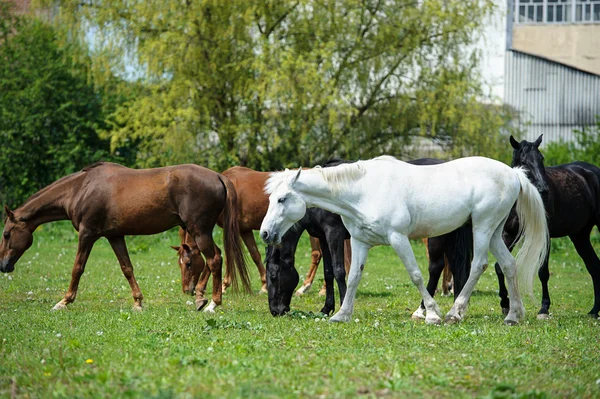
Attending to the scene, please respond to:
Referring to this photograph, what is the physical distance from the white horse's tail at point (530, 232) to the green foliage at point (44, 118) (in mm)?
22106

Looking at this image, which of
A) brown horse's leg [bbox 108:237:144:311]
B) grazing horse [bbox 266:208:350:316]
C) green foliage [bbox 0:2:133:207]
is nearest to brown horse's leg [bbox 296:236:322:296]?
grazing horse [bbox 266:208:350:316]

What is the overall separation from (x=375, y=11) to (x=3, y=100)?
1405 centimetres

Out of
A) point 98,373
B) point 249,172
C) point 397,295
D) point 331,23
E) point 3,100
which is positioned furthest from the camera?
point 3,100

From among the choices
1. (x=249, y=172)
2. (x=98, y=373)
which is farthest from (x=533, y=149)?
(x=98, y=373)

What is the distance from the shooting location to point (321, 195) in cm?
946

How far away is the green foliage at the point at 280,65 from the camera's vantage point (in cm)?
2502

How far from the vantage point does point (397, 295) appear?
43.1 ft

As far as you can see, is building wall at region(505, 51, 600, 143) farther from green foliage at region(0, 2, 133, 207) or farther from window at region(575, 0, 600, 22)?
green foliage at region(0, 2, 133, 207)

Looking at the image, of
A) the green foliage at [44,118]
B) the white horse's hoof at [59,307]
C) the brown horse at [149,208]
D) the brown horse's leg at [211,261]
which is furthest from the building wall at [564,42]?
the white horse's hoof at [59,307]

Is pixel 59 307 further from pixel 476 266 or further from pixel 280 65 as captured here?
pixel 280 65

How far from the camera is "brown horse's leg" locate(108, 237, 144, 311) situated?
1099 centimetres

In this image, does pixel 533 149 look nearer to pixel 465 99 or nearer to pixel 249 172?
pixel 249 172

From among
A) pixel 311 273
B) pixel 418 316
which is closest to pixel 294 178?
pixel 418 316

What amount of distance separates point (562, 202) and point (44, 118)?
2386 centimetres
